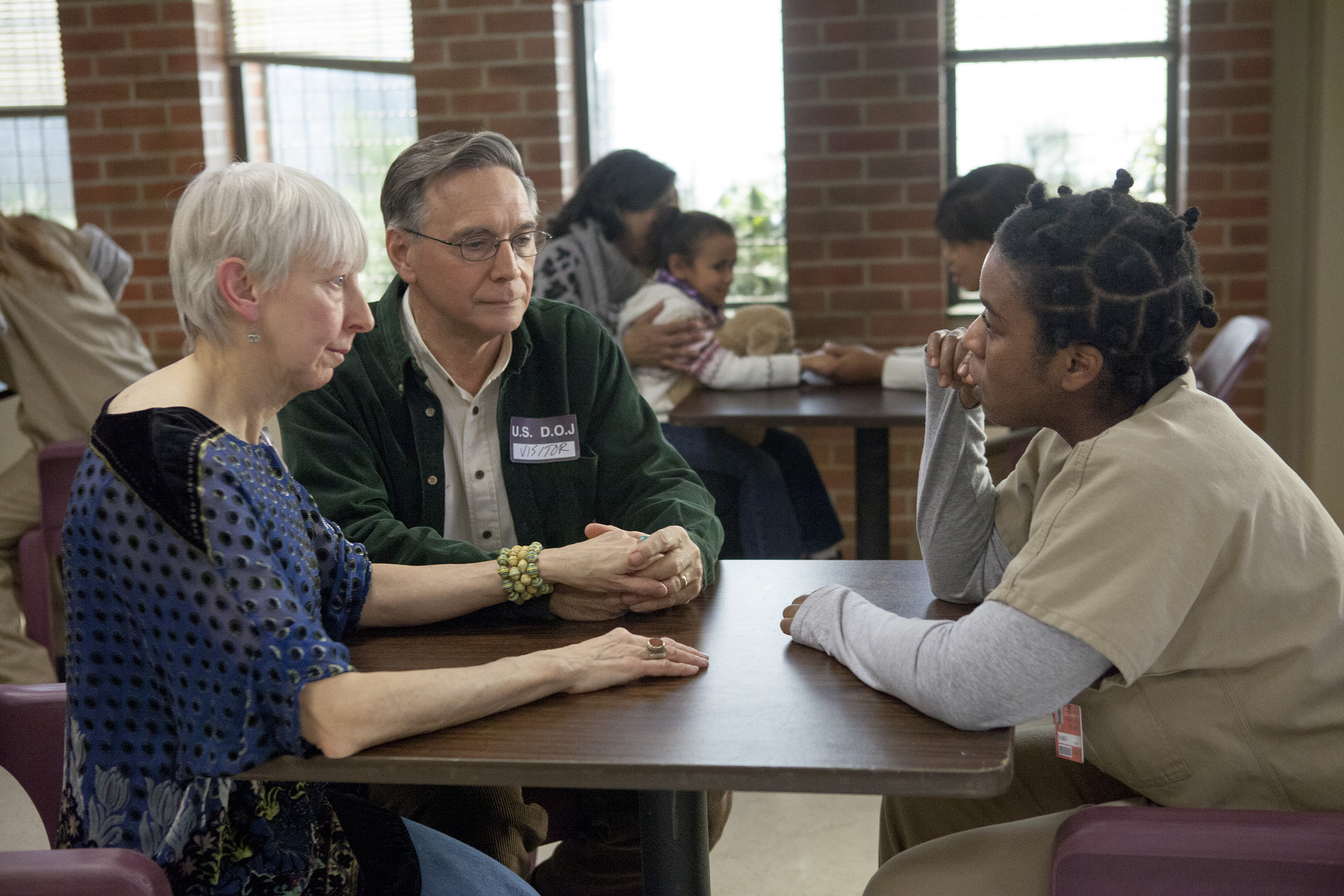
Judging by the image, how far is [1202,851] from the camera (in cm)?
125

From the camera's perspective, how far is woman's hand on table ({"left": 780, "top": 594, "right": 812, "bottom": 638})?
1.56 metres

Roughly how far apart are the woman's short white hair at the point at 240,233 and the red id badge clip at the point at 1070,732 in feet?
3.20

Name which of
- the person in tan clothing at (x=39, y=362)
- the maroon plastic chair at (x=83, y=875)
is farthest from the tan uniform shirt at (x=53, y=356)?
the maroon plastic chair at (x=83, y=875)

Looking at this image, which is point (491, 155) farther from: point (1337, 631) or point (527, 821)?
point (1337, 631)

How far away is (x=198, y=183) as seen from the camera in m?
1.37

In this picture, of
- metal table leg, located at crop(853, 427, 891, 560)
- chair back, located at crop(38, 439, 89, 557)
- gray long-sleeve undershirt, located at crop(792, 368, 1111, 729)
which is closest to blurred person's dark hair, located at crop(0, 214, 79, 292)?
chair back, located at crop(38, 439, 89, 557)

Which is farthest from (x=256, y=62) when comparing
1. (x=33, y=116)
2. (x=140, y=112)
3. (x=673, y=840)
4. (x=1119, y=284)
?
(x=1119, y=284)

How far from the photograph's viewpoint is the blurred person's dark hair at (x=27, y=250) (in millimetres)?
3465

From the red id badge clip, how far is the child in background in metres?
2.16

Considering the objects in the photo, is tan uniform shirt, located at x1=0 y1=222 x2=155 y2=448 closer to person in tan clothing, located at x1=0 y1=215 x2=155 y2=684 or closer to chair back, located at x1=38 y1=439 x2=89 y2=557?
person in tan clothing, located at x1=0 y1=215 x2=155 y2=684

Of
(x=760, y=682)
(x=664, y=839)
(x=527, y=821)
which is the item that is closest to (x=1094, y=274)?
(x=760, y=682)

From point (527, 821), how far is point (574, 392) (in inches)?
27.0

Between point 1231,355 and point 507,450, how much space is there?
2.25m

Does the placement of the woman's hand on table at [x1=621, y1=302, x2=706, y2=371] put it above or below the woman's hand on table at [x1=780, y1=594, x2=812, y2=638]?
above
